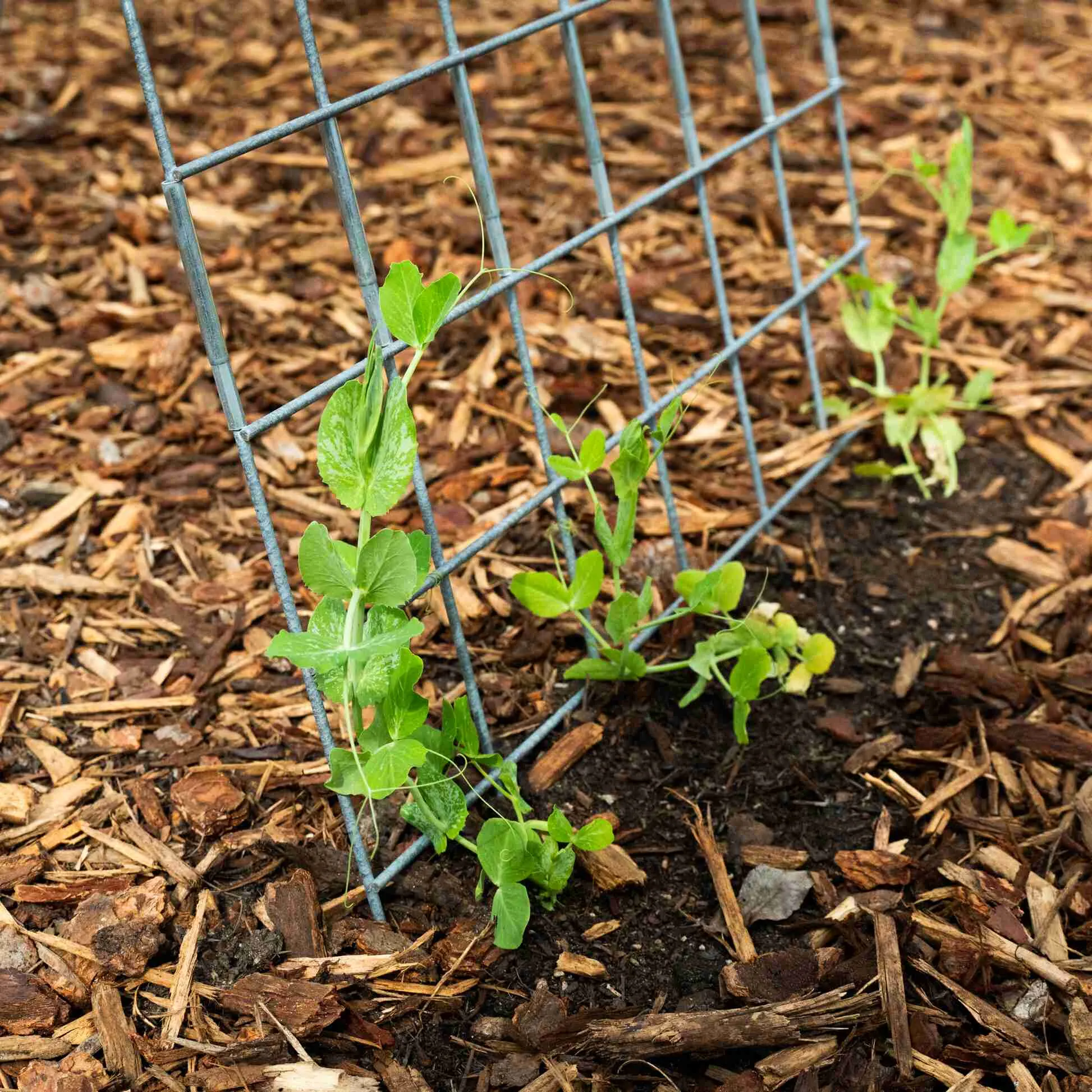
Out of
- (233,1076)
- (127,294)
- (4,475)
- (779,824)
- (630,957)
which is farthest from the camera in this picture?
(127,294)

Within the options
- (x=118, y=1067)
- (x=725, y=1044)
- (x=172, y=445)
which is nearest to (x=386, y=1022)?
(x=118, y=1067)

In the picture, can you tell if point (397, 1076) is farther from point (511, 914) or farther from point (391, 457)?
point (391, 457)

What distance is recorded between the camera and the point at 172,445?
8.32 ft

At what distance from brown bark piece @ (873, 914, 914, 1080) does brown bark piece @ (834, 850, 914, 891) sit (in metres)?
0.08

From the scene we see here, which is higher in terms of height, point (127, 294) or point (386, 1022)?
point (127, 294)

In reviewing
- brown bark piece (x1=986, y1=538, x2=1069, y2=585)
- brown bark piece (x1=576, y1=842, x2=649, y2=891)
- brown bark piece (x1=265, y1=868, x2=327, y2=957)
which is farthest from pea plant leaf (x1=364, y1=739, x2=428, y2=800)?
brown bark piece (x1=986, y1=538, x2=1069, y2=585)

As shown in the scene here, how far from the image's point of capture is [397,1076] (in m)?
1.51

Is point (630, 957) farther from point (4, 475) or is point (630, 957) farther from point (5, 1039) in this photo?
point (4, 475)

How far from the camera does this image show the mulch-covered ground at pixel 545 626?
1.58 metres

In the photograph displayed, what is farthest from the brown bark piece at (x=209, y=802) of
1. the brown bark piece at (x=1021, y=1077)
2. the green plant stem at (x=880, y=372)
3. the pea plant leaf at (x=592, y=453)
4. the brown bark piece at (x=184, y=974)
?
the green plant stem at (x=880, y=372)

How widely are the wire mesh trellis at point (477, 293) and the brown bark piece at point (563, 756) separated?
0.03m

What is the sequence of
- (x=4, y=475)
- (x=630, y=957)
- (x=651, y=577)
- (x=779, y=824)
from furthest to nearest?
(x=4, y=475), (x=651, y=577), (x=779, y=824), (x=630, y=957)

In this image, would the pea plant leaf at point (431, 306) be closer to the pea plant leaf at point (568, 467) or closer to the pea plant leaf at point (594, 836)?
the pea plant leaf at point (568, 467)

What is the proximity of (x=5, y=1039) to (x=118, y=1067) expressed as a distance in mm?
151
